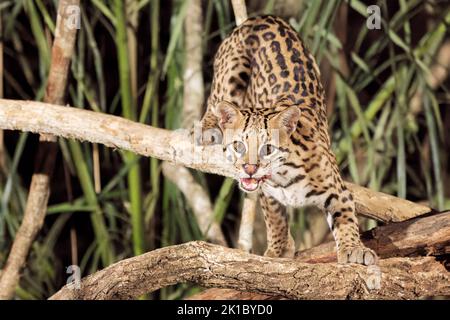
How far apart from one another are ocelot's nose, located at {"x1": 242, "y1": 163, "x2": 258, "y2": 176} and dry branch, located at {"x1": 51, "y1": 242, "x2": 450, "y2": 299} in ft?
1.50

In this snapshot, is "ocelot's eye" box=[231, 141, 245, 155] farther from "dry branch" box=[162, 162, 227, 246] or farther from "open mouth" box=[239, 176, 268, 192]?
"dry branch" box=[162, 162, 227, 246]

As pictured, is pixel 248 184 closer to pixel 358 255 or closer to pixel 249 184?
pixel 249 184

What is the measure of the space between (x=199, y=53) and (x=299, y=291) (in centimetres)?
239

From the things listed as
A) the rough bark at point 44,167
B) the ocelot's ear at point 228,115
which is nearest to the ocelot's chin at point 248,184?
the ocelot's ear at point 228,115

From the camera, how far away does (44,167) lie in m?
4.32

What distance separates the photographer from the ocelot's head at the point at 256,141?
3264mm

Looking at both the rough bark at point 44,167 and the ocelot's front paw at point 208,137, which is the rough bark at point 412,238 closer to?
the ocelot's front paw at point 208,137

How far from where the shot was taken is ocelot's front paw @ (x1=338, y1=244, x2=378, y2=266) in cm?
317

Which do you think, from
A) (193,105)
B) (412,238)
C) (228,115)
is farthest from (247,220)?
(193,105)

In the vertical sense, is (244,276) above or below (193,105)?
below

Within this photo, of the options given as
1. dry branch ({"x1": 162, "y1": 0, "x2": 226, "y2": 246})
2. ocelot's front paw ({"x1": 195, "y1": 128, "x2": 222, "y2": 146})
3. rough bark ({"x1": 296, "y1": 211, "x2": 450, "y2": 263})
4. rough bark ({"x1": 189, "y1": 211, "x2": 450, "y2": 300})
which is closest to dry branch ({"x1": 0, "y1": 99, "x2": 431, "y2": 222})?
ocelot's front paw ({"x1": 195, "y1": 128, "x2": 222, "y2": 146})

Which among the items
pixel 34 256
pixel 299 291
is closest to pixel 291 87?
pixel 299 291

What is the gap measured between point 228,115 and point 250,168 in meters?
0.29

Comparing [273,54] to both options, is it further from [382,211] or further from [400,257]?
[400,257]
